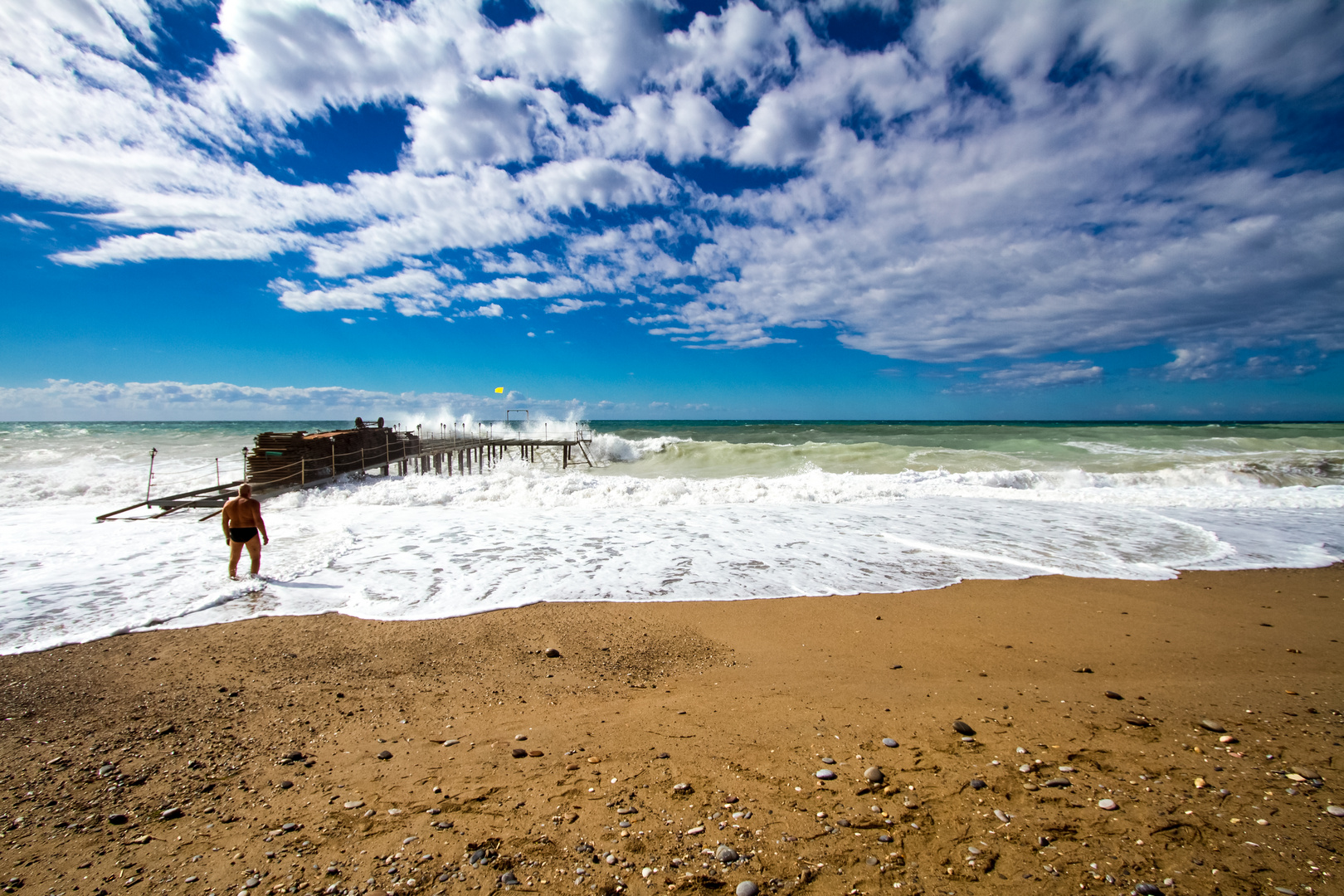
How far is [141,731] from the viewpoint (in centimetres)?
387

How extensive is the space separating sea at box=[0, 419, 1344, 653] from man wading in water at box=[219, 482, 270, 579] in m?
0.31

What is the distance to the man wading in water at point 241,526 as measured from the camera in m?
7.44

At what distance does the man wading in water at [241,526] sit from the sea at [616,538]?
12.1 inches

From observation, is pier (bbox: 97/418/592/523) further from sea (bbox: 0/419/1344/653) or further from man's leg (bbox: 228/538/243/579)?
man's leg (bbox: 228/538/243/579)

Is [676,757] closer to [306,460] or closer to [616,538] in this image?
[616,538]

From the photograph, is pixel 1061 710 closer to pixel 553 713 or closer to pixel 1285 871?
pixel 1285 871

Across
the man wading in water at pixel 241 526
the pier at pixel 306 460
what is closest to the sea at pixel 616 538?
the man wading in water at pixel 241 526

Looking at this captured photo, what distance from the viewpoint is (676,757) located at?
3498 millimetres

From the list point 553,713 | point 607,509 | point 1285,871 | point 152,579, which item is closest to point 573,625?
point 553,713

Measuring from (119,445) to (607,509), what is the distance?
47.7 metres

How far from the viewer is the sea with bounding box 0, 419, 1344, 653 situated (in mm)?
6945

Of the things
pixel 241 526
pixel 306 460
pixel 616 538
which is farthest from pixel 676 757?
pixel 306 460

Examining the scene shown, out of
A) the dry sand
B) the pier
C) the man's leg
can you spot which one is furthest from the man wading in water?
the pier

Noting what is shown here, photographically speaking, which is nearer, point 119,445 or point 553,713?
point 553,713
